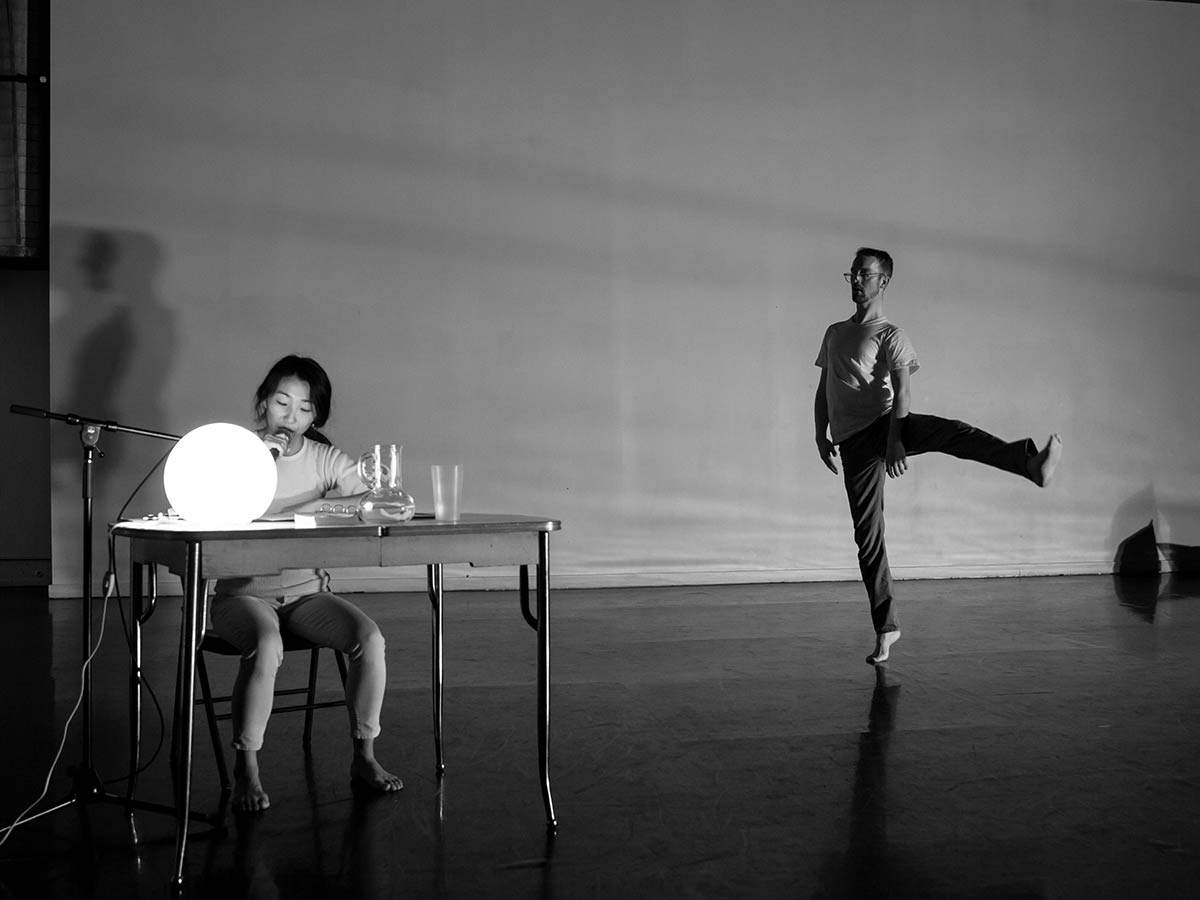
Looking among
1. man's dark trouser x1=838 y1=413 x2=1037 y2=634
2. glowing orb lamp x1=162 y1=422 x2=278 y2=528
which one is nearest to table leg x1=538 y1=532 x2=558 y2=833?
glowing orb lamp x1=162 y1=422 x2=278 y2=528

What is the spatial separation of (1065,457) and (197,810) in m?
5.88

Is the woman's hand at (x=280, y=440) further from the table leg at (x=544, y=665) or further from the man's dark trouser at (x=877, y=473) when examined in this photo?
the man's dark trouser at (x=877, y=473)

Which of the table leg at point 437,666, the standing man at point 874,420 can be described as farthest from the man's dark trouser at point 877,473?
the table leg at point 437,666

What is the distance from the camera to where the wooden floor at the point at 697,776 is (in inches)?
75.7

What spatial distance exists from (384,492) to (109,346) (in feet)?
14.0

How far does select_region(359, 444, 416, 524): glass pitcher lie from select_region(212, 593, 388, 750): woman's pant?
10.5 inches

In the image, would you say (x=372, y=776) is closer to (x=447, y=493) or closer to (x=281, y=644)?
(x=281, y=644)

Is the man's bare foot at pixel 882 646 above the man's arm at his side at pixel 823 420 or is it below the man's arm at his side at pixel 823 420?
below

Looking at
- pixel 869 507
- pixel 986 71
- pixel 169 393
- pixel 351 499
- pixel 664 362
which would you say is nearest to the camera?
pixel 351 499

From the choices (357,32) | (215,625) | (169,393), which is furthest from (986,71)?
(215,625)

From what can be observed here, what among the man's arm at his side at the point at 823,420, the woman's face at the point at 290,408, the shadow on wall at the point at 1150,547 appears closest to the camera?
the woman's face at the point at 290,408

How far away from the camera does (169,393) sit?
5.92 meters

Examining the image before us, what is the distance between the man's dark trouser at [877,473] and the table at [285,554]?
6.77 ft

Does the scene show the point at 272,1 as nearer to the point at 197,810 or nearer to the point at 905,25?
the point at 905,25
